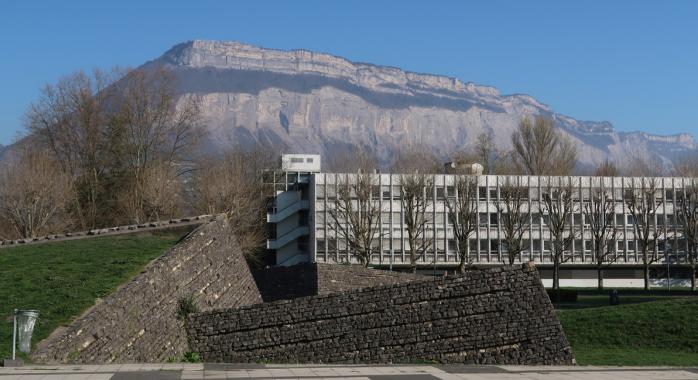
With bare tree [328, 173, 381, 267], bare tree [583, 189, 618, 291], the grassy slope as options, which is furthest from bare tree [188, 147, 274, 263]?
bare tree [583, 189, 618, 291]

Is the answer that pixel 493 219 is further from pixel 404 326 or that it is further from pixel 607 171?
pixel 404 326

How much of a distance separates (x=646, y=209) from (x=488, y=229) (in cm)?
1485

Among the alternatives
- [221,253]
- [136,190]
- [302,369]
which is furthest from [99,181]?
[302,369]

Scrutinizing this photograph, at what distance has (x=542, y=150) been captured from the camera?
93.9 m

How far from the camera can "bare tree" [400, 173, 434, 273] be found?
72.7 meters

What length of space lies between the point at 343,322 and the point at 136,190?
38342 millimetres

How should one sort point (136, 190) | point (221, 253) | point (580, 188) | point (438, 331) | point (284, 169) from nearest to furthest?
point (438, 331)
point (221, 253)
point (136, 190)
point (580, 188)
point (284, 169)

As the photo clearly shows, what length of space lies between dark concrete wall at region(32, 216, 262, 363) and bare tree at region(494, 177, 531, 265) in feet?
145

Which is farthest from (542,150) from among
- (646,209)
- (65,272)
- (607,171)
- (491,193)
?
(65,272)

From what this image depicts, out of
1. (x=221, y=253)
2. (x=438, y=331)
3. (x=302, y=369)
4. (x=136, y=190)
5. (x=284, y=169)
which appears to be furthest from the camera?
(x=284, y=169)

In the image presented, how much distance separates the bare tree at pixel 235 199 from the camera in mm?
64375

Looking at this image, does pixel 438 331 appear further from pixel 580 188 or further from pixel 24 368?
pixel 580 188

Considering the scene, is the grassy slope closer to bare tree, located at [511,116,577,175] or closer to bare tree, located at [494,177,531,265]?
bare tree, located at [494,177,531,265]

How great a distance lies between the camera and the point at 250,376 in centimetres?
1714
